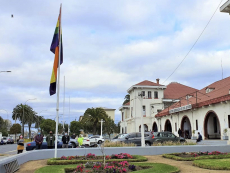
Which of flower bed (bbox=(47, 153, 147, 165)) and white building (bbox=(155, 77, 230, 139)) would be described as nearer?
flower bed (bbox=(47, 153, 147, 165))

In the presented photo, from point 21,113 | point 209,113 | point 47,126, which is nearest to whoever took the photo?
point 209,113

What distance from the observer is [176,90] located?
54.3 m

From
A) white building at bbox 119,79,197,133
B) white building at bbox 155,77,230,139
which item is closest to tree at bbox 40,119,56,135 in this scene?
white building at bbox 119,79,197,133

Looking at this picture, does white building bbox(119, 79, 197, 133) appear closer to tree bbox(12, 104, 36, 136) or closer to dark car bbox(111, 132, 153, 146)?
dark car bbox(111, 132, 153, 146)

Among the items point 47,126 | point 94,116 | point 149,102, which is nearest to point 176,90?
point 149,102

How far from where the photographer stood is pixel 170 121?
137 ft

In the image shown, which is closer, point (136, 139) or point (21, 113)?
point (136, 139)

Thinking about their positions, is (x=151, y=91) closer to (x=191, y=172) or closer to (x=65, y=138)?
(x=65, y=138)

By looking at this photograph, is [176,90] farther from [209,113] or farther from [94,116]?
[209,113]

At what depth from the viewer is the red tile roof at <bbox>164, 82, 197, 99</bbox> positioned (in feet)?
171

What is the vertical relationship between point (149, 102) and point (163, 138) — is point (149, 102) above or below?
above

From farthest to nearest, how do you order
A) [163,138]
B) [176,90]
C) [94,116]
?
[94,116] < [176,90] < [163,138]

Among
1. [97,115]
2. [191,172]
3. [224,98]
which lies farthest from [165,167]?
[97,115]

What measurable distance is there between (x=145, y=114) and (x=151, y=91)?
4.27m
